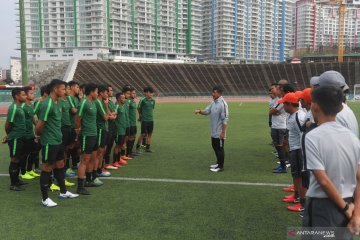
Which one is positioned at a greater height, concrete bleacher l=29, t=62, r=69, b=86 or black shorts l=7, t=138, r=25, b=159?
concrete bleacher l=29, t=62, r=69, b=86

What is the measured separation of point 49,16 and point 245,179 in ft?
329

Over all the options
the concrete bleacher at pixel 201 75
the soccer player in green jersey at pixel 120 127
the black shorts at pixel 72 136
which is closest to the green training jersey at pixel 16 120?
the black shorts at pixel 72 136

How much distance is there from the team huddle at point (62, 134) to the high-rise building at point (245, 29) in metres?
122

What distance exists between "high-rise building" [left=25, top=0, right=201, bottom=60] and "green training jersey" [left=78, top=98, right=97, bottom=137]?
283 ft

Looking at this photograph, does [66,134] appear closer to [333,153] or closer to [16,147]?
[16,147]

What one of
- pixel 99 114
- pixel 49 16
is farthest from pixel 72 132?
pixel 49 16

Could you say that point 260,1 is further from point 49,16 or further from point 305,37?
point 49,16

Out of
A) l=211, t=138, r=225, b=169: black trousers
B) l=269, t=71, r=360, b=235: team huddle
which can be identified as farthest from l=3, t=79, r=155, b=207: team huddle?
l=269, t=71, r=360, b=235: team huddle

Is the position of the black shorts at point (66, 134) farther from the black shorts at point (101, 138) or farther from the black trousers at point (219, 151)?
the black trousers at point (219, 151)

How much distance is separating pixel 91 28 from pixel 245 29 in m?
64.0

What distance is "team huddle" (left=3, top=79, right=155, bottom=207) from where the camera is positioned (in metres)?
5.62

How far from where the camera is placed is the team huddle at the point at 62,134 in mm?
5625

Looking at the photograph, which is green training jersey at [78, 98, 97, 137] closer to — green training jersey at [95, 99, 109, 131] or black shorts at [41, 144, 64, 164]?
green training jersey at [95, 99, 109, 131]

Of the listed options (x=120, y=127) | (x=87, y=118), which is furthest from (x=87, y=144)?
(x=120, y=127)
